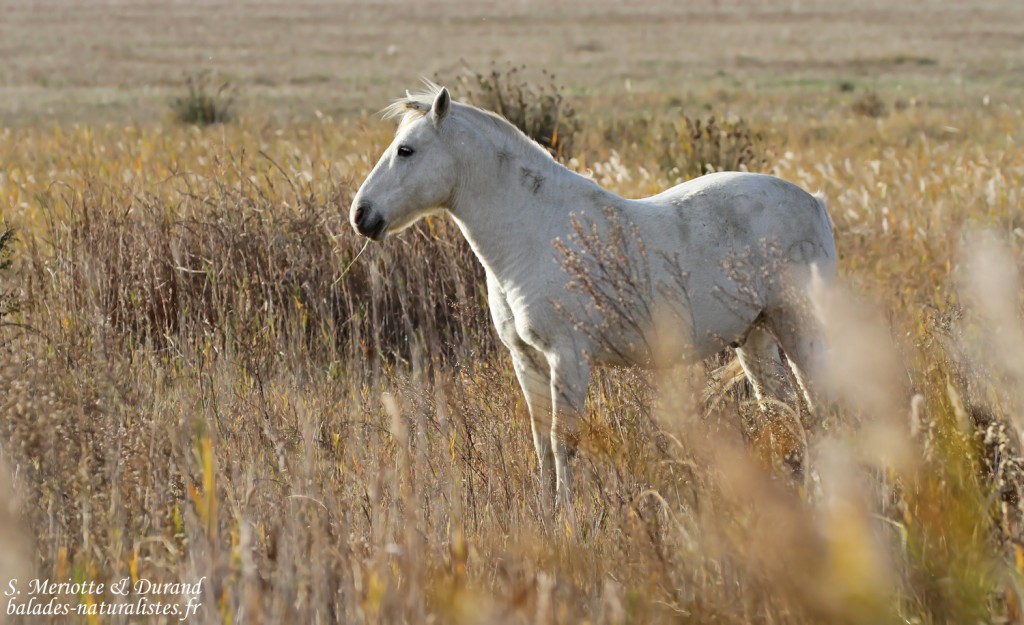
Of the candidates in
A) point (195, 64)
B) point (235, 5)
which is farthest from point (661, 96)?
point (235, 5)

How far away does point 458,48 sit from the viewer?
56.0 metres

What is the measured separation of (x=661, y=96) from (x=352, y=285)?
22.5 m

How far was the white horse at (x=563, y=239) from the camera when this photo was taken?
4832mm

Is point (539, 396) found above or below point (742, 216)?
below

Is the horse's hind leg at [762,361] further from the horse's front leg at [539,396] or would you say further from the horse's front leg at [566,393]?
the horse's front leg at [566,393]

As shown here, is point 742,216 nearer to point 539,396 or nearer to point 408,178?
point 539,396

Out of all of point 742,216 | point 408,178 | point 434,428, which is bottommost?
point 434,428

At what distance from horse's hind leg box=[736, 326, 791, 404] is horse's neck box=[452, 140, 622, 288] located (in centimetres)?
115

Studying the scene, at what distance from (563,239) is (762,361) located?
4.26ft

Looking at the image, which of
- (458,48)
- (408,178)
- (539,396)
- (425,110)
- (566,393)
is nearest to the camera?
(566,393)

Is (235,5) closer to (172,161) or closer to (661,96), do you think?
(661,96)

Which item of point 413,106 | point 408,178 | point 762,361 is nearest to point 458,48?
point 762,361

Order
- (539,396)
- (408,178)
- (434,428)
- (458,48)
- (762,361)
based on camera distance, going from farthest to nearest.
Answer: (458,48) < (762,361) < (434,428) < (539,396) < (408,178)

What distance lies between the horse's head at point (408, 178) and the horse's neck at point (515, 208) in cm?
16
